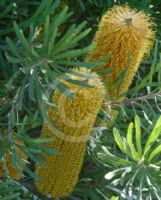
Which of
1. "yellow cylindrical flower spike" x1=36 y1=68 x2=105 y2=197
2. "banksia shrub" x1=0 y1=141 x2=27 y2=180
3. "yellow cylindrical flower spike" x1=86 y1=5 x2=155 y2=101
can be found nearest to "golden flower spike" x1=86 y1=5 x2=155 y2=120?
"yellow cylindrical flower spike" x1=86 y1=5 x2=155 y2=101

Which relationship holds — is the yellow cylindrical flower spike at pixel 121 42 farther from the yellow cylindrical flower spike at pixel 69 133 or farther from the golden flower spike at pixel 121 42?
the yellow cylindrical flower spike at pixel 69 133

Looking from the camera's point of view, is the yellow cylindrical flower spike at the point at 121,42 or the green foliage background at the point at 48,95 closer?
the green foliage background at the point at 48,95

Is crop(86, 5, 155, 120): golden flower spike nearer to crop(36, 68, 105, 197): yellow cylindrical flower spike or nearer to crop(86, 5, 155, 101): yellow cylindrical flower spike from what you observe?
crop(86, 5, 155, 101): yellow cylindrical flower spike

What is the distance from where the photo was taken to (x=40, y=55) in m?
1.23

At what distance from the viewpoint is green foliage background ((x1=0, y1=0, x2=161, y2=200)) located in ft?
4.06

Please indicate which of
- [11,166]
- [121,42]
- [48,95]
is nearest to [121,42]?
[121,42]

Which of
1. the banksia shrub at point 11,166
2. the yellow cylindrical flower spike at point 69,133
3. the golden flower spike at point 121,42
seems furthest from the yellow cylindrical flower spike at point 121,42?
the banksia shrub at point 11,166

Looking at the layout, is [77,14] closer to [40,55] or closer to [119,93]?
[119,93]

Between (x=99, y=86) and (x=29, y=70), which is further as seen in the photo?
(x=99, y=86)

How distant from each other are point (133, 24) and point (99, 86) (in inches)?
7.6

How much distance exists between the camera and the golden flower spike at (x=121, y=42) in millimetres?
1500

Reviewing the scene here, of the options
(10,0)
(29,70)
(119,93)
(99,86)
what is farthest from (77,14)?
(29,70)

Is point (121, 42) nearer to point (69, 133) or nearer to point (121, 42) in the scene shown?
point (121, 42)

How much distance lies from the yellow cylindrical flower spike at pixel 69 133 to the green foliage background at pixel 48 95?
43 millimetres
